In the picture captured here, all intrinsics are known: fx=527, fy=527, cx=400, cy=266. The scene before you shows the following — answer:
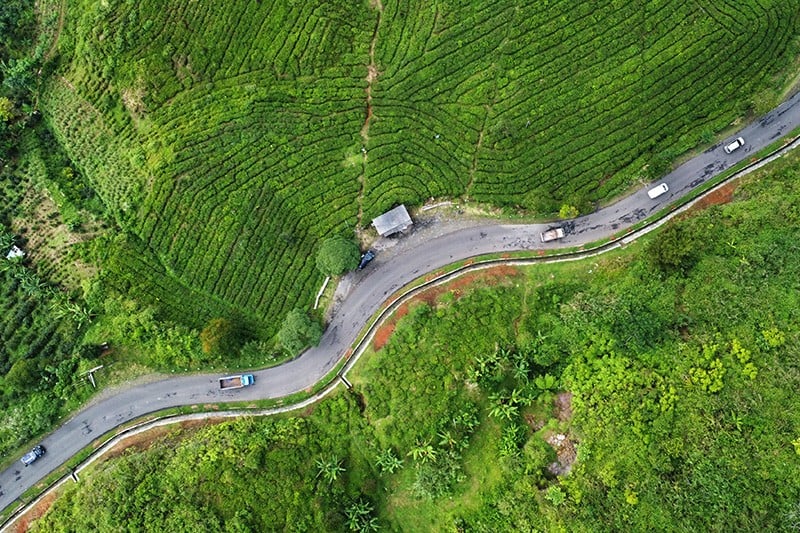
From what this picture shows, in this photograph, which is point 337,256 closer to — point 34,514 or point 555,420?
point 555,420

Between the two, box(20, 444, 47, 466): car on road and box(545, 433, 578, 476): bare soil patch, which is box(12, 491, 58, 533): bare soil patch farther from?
box(545, 433, 578, 476): bare soil patch

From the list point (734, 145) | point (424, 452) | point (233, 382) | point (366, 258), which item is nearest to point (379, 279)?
point (366, 258)

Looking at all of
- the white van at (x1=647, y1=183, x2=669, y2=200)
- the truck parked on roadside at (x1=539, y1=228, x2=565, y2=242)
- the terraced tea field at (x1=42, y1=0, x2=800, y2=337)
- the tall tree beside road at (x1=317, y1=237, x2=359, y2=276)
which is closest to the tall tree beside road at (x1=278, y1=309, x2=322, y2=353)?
the terraced tea field at (x1=42, y1=0, x2=800, y2=337)

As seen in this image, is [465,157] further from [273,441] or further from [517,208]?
[273,441]

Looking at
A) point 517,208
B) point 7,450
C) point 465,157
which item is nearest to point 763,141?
point 517,208

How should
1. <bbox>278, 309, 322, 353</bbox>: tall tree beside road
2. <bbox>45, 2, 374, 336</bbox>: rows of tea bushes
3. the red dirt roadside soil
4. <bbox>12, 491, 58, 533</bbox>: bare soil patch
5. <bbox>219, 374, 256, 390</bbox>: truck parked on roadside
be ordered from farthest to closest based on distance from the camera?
<bbox>45, 2, 374, 336</bbox>: rows of tea bushes
<bbox>219, 374, 256, 390</bbox>: truck parked on roadside
the red dirt roadside soil
<bbox>12, 491, 58, 533</bbox>: bare soil patch
<bbox>278, 309, 322, 353</bbox>: tall tree beside road

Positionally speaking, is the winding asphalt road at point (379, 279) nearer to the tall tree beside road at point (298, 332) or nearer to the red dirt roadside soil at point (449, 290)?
the red dirt roadside soil at point (449, 290)
